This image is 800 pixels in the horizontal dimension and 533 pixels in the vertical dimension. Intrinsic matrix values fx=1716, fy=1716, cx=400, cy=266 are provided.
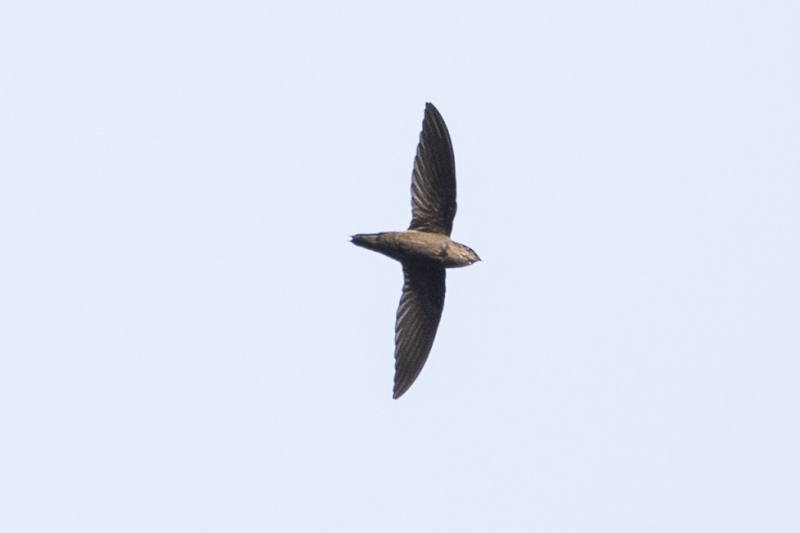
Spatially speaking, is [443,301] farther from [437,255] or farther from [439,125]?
[439,125]

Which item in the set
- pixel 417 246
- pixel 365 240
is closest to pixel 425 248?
pixel 417 246

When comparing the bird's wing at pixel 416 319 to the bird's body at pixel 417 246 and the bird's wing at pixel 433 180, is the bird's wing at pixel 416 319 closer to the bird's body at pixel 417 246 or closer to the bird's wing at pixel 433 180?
the bird's body at pixel 417 246

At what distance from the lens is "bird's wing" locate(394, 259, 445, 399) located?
680 inches

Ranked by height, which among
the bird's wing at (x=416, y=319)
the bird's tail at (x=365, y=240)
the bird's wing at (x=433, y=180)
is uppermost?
the bird's wing at (x=433, y=180)

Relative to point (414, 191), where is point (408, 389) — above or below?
below

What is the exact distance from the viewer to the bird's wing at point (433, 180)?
16.9m

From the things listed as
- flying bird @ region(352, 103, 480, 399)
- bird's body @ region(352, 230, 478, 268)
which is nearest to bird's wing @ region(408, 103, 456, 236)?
flying bird @ region(352, 103, 480, 399)

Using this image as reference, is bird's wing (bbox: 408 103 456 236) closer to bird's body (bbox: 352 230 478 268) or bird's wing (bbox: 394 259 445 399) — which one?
bird's body (bbox: 352 230 478 268)

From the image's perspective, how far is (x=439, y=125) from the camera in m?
16.9

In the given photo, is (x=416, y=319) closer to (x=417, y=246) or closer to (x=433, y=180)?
(x=417, y=246)

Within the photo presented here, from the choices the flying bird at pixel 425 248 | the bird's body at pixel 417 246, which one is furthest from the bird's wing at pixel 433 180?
the bird's body at pixel 417 246

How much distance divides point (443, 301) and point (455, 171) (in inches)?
54.4

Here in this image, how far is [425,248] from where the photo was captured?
17000mm

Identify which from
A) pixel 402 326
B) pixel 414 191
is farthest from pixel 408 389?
pixel 414 191
